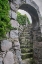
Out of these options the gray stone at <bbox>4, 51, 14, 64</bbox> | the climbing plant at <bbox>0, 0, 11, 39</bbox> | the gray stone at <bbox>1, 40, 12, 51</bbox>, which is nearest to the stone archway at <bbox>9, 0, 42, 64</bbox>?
the climbing plant at <bbox>0, 0, 11, 39</bbox>

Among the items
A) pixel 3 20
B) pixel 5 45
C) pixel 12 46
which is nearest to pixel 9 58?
pixel 5 45

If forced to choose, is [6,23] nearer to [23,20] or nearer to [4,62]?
[4,62]

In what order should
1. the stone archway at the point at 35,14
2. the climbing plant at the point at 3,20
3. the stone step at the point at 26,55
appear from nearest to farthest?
the climbing plant at the point at 3,20
the stone archway at the point at 35,14
the stone step at the point at 26,55

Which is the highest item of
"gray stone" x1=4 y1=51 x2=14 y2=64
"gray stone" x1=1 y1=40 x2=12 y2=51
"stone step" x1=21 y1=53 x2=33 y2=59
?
"gray stone" x1=1 y1=40 x2=12 y2=51

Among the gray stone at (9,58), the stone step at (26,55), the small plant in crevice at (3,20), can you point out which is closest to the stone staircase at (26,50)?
the stone step at (26,55)

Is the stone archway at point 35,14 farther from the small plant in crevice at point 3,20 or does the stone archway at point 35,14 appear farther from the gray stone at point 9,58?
the gray stone at point 9,58

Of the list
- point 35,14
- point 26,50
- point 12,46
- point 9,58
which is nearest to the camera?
point 9,58

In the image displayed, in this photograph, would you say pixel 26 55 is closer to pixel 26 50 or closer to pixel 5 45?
pixel 26 50

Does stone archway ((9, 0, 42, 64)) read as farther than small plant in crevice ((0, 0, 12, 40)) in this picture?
Yes

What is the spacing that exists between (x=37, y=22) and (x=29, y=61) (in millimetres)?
1579

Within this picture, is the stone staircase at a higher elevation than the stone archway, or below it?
below

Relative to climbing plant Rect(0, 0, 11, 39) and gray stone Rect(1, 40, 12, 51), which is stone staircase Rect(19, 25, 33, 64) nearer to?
gray stone Rect(1, 40, 12, 51)

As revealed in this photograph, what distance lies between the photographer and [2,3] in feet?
12.5

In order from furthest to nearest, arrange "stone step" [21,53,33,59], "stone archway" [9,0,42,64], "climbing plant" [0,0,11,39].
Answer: "stone step" [21,53,33,59] < "stone archway" [9,0,42,64] < "climbing plant" [0,0,11,39]
